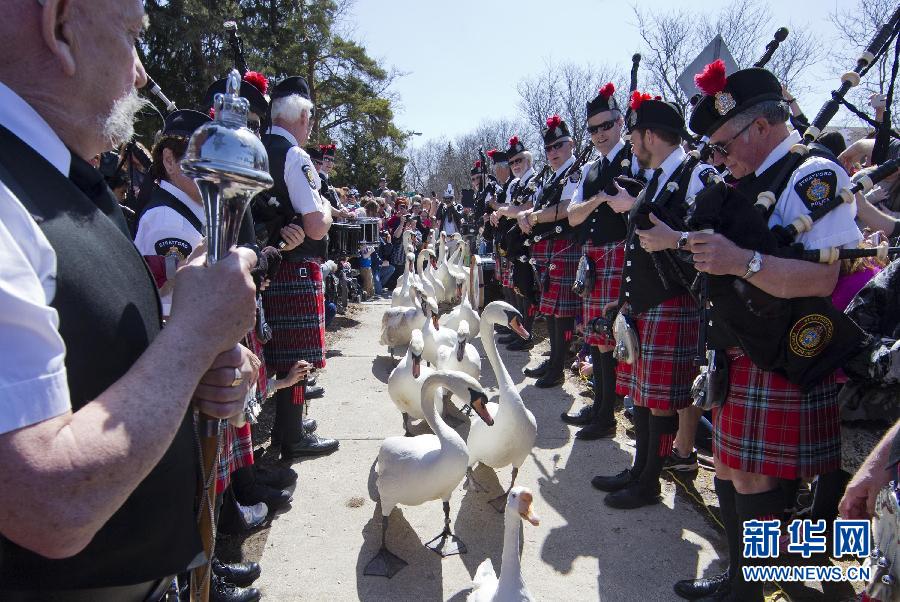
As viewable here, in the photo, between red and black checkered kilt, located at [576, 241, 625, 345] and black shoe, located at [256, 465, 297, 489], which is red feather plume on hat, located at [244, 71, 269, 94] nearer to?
black shoe, located at [256, 465, 297, 489]

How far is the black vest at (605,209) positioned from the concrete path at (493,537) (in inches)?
67.4

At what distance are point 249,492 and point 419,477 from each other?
1.26 meters

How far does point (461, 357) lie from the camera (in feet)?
15.9

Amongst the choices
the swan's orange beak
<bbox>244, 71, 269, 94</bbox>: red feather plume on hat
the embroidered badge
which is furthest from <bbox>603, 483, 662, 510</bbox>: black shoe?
<bbox>244, 71, 269, 94</bbox>: red feather plume on hat

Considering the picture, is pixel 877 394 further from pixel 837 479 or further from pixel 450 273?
pixel 450 273

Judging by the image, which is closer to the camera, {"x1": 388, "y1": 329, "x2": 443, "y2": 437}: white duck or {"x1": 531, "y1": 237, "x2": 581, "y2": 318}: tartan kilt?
{"x1": 388, "y1": 329, "x2": 443, "y2": 437}: white duck

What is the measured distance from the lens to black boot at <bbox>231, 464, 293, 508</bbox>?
3492 mm

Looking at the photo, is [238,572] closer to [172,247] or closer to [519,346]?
[172,247]

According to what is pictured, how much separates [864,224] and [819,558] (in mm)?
2358

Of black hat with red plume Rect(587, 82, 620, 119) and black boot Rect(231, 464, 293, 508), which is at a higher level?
black hat with red plume Rect(587, 82, 620, 119)

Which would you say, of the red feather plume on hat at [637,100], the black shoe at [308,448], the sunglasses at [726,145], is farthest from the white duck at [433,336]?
the sunglasses at [726,145]

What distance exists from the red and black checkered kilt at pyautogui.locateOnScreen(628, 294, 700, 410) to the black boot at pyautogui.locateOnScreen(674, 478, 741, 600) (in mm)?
697

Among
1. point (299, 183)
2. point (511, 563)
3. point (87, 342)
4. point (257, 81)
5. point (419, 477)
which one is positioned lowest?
point (511, 563)

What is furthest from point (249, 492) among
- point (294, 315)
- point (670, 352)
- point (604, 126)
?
point (604, 126)
